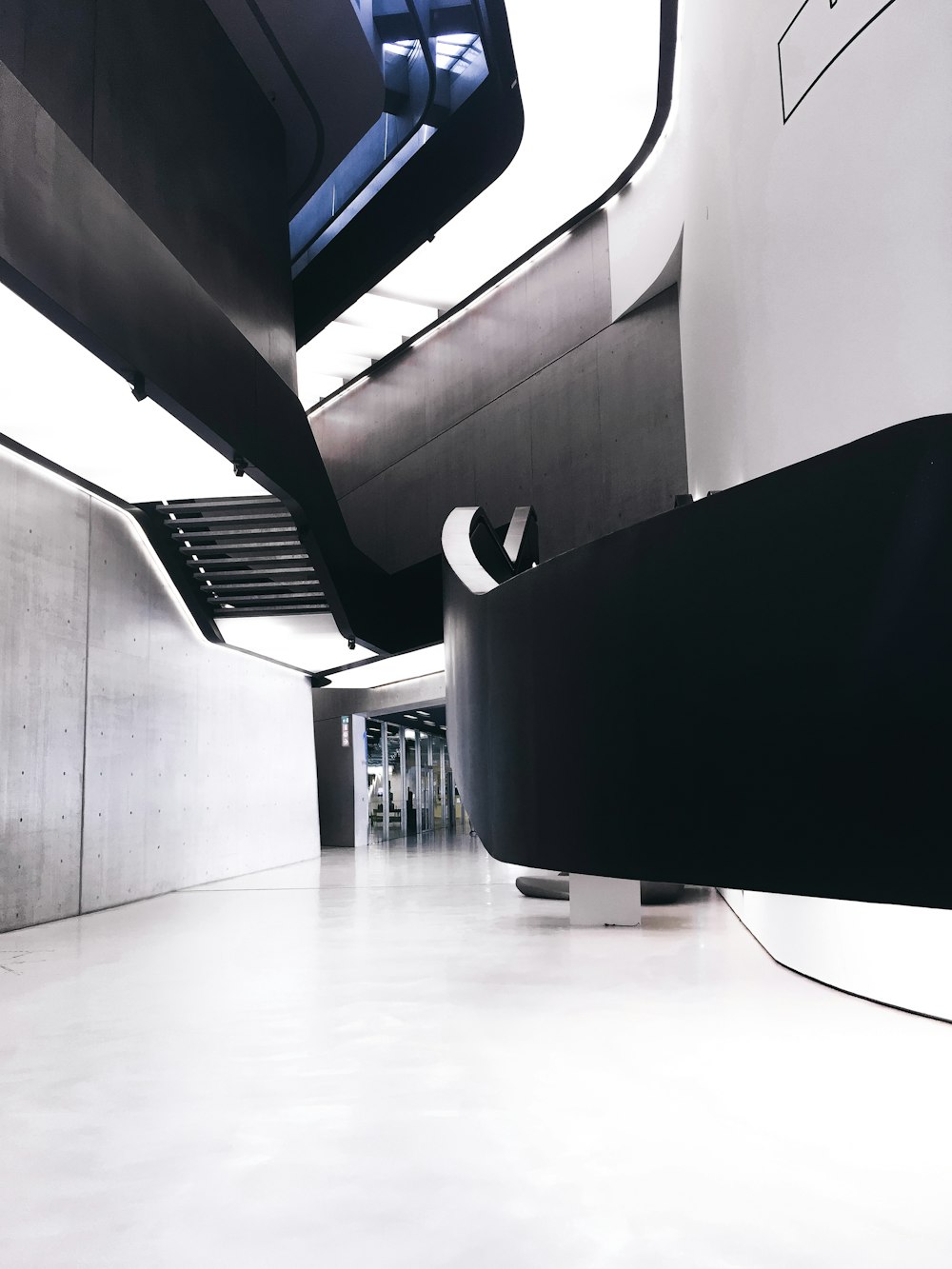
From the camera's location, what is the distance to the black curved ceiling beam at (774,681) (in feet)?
4.16

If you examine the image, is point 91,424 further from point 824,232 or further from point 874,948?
point 874,948

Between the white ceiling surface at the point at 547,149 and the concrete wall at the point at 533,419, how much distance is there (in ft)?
2.01

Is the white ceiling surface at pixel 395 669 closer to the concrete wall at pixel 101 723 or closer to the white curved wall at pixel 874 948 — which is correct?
the concrete wall at pixel 101 723

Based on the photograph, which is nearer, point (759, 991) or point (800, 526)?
point (800, 526)

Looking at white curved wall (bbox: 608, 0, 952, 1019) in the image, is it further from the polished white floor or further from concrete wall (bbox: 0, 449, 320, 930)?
concrete wall (bbox: 0, 449, 320, 930)

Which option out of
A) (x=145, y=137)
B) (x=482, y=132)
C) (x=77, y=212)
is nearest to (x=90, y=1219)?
(x=77, y=212)

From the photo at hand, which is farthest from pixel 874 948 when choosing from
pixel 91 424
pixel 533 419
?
pixel 533 419

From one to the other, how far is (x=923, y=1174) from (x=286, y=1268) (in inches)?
67.2

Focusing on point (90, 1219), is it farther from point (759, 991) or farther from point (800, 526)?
point (759, 991)

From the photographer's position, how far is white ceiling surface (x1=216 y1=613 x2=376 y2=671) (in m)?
12.0

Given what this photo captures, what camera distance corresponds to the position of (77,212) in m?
5.54

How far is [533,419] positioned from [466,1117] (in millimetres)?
11607

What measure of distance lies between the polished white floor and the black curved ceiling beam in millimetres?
1087

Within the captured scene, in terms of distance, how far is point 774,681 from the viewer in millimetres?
1422
